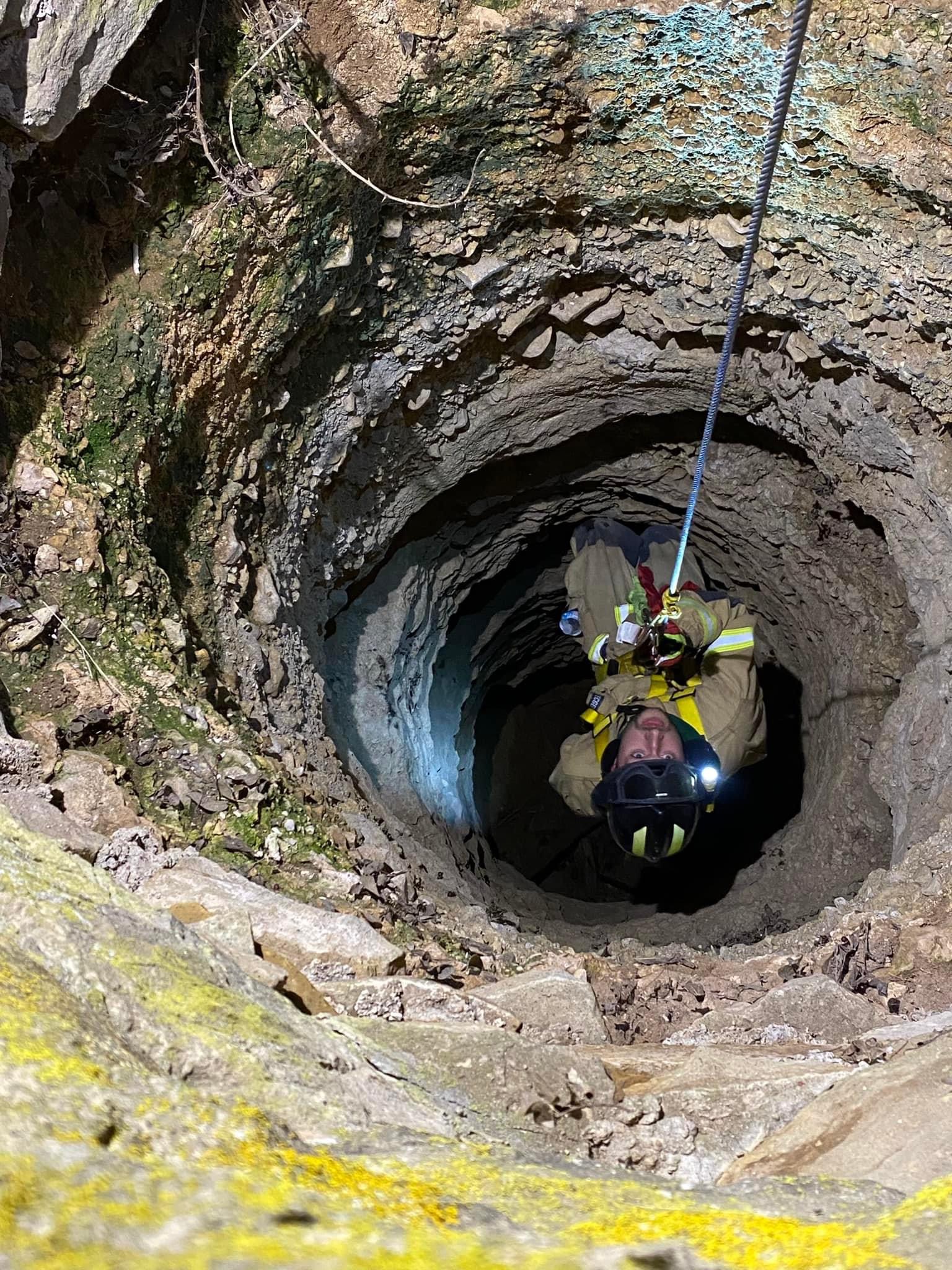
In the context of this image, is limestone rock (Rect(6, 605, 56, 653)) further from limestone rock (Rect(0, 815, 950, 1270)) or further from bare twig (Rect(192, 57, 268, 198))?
bare twig (Rect(192, 57, 268, 198))

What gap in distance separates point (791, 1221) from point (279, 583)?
3470mm

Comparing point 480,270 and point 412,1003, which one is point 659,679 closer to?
point 480,270

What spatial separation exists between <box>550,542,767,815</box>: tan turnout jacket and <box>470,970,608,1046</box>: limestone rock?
2.63 meters

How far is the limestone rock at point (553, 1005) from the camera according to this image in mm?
2318

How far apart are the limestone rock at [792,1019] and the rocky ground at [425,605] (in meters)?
0.02

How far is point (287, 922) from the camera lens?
2.41 m

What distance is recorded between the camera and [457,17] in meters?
3.18

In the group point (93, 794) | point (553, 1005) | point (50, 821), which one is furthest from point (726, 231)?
point (50, 821)

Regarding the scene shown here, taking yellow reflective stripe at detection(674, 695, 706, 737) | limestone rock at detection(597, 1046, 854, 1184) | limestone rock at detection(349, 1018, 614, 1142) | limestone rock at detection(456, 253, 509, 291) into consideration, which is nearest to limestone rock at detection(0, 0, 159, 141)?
limestone rock at detection(456, 253, 509, 291)

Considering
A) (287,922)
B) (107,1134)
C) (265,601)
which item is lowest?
(107,1134)

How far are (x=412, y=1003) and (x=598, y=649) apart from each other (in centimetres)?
334

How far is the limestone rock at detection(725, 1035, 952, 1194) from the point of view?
1.48 meters

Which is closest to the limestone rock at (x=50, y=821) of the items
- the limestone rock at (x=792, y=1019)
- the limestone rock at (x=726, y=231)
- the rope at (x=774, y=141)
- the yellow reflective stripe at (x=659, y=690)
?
the limestone rock at (x=792, y=1019)

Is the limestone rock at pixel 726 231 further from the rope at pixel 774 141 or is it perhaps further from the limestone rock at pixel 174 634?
the limestone rock at pixel 174 634
